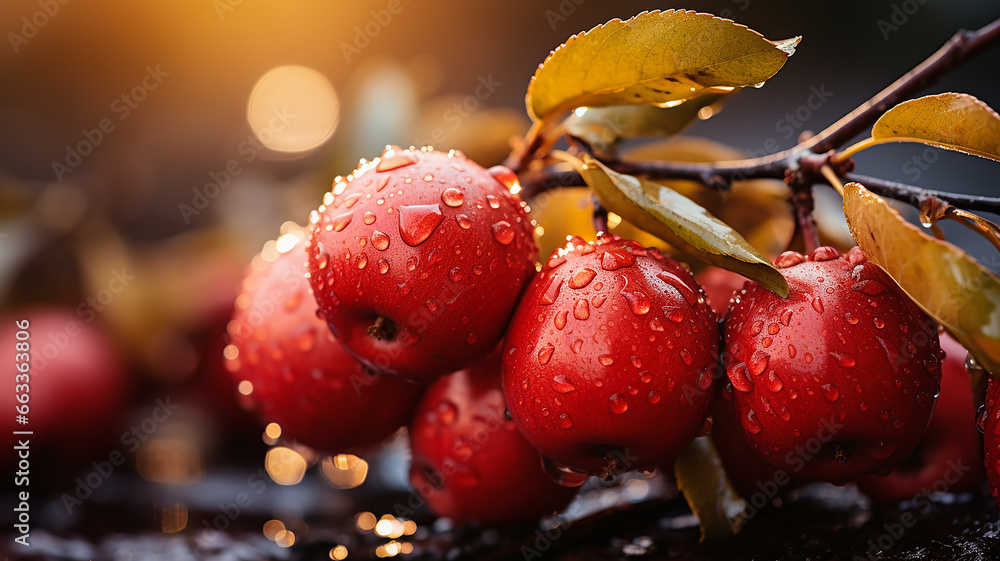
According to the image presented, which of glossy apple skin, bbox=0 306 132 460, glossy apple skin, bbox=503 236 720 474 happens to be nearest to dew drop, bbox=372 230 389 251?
glossy apple skin, bbox=503 236 720 474

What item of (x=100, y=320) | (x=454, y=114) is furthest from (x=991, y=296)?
(x=100, y=320)

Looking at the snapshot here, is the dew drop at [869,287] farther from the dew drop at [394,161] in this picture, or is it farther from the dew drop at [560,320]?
the dew drop at [394,161]

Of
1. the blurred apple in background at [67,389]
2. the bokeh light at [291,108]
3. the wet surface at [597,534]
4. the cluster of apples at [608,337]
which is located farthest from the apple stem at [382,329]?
the bokeh light at [291,108]

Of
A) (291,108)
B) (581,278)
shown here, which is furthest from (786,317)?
(291,108)

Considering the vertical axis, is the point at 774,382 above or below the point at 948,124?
below

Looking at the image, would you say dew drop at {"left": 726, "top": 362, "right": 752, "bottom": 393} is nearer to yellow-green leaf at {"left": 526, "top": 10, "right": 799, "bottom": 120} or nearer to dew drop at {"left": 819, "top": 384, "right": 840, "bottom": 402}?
dew drop at {"left": 819, "top": 384, "right": 840, "bottom": 402}

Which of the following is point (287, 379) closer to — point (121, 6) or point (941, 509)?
point (941, 509)

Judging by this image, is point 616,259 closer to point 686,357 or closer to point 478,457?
point 686,357
